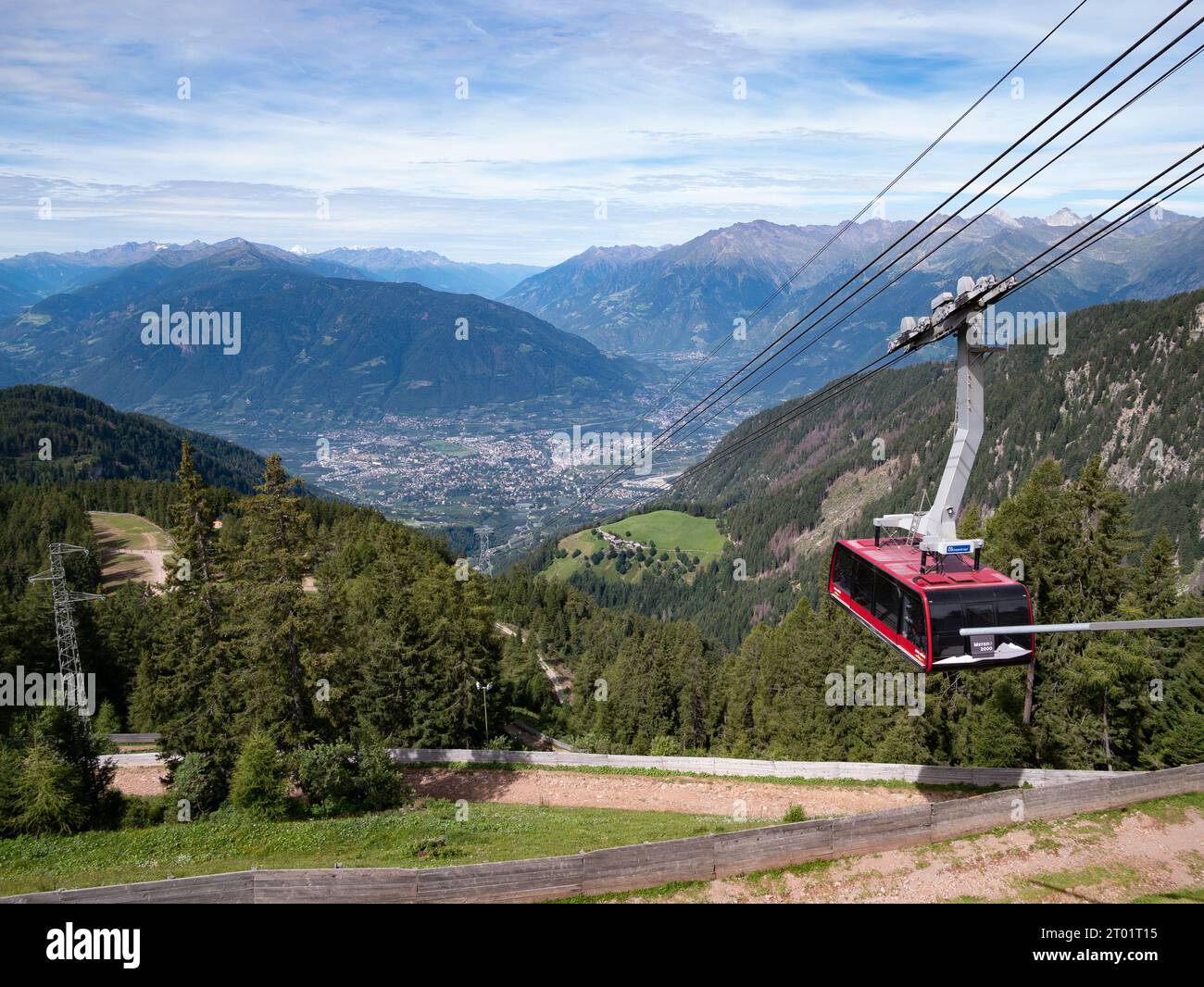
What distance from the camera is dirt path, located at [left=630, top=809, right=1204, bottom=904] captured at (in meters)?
17.2

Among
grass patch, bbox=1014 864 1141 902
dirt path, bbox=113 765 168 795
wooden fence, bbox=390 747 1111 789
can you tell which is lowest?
dirt path, bbox=113 765 168 795

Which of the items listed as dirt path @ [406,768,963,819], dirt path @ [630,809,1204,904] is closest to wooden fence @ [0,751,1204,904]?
dirt path @ [630,809,1204,904]

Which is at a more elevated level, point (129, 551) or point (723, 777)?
point (129, 551)

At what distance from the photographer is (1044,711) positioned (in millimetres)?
31281

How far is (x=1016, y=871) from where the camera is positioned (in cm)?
1808

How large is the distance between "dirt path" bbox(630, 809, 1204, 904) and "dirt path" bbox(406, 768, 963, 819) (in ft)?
28.2

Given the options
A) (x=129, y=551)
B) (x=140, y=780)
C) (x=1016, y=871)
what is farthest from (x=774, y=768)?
(x=129, y=551)

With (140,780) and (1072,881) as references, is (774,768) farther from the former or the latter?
(140,780)

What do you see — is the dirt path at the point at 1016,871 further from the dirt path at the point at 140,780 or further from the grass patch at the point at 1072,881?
the dirt path at the point at 140,780

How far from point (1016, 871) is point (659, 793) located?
16.4m

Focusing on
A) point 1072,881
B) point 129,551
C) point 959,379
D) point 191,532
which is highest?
point 959,379

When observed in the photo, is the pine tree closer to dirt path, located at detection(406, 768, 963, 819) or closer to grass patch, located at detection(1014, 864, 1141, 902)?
dirt path, located at detection(406, 768, 963, 819)

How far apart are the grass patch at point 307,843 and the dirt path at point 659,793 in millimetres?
3266
